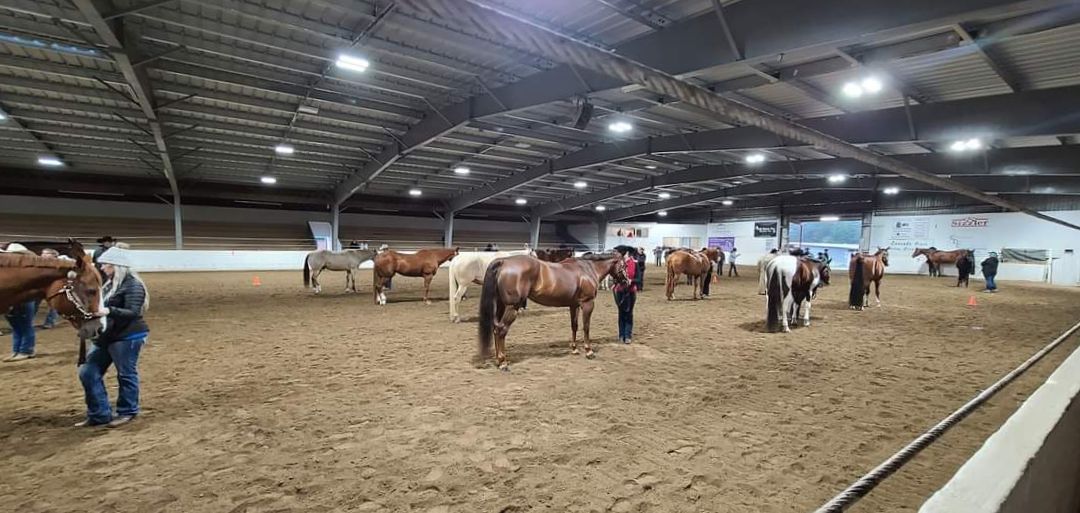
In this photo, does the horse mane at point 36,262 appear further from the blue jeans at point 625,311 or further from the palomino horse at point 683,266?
the palomino horse at point 683,266

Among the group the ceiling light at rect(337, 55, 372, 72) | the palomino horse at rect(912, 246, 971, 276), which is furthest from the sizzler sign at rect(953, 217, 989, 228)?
the ceiling light at rect(337, 55, 372, 72)

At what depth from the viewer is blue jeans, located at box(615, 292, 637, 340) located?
726 centimetres

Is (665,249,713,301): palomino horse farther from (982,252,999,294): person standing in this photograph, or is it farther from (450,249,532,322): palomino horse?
(982,252,999,294): person standing

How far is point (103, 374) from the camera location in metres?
3.64

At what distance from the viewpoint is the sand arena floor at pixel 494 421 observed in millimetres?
2867

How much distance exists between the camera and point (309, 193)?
2484 centimetres

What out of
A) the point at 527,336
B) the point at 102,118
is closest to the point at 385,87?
the point at 527,336

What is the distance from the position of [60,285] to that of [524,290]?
4.37 meters

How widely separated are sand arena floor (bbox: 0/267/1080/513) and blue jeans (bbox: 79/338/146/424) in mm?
158

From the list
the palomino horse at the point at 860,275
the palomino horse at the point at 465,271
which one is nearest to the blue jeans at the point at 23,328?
the palomino horse at the point at 465,271

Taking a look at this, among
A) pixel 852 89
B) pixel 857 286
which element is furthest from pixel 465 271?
pixel 857 286

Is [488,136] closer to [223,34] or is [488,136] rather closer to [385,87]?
[385,87]

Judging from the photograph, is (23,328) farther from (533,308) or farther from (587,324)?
(533,308)

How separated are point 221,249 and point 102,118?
11.4m
